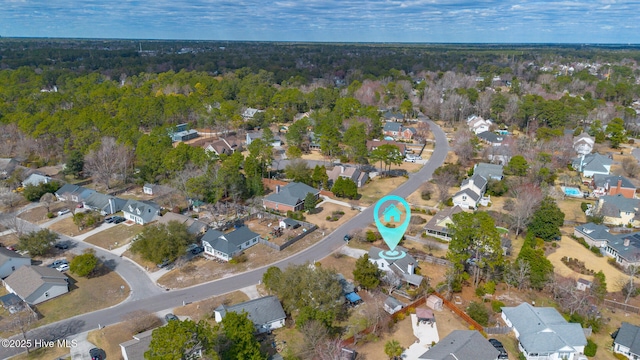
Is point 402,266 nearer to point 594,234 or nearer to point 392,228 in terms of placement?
point 392,228

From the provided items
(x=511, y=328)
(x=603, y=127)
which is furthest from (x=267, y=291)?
(x=603, y=127)

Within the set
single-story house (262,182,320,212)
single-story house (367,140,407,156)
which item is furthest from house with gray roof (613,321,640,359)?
single-story house (367,140,407,156)

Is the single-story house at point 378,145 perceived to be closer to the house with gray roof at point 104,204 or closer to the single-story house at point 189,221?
the single-story house at point 189,221

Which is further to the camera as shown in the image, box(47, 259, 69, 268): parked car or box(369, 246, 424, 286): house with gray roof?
box(47, 259, 69, 268): parked car

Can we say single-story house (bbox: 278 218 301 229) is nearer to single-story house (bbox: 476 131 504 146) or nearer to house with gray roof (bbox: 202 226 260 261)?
house with gray roof (bbox: 202 226 260 261)

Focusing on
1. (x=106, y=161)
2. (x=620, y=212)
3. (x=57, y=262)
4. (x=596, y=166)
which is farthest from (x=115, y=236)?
(x=596, y=166)

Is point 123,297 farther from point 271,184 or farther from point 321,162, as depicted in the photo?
point 321,162
